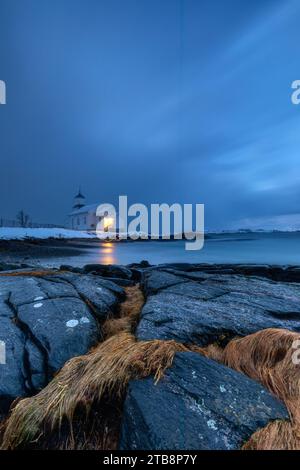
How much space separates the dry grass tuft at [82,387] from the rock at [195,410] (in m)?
0.12

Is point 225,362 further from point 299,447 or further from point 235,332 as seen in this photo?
point 299,447

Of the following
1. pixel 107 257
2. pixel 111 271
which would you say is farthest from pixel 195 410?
pixel 107 257

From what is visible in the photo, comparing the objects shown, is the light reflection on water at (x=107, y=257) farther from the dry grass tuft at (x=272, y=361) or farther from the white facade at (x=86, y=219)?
A: the white facade at (x=86, y=219)

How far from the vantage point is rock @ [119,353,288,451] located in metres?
1.74

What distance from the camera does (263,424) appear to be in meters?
1.85

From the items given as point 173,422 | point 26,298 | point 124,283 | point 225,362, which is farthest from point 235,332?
point 124,283

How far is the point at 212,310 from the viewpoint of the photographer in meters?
3.97

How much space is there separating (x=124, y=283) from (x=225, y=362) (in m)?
4.13

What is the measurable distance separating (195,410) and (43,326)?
2.12 m

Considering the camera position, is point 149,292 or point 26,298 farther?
point 149,292

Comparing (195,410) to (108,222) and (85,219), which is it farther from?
(85,219)

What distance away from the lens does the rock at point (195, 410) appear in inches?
68.4

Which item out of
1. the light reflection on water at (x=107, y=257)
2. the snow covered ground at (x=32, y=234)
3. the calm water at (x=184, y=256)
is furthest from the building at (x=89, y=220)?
the light reflection on water at (x=107, y=257)

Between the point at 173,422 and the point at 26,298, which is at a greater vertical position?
the point at 26,298
